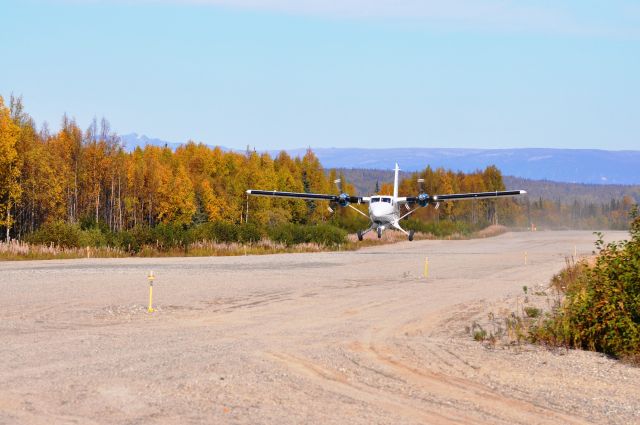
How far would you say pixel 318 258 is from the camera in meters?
51.2

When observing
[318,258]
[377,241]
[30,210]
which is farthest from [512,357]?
[377,241]

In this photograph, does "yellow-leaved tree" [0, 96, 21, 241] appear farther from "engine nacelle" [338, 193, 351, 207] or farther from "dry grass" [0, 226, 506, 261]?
"engine nacelle" [338, 193, 351, 207]

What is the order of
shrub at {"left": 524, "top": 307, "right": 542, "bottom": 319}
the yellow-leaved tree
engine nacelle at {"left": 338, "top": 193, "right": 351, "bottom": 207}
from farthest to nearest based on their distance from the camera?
engine nacelle at {"left": 338, "top": 193, "right": 351, "bottom": 207} → the yellow-leaved tree → shrub at {"left": 524, "top": 307, "right": 542, "bottom": 319}

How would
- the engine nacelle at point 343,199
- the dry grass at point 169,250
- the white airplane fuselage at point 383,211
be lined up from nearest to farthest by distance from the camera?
the dry grass at point 169,250 < the white airplane fuselage at point 383,211 < the engine nacelle at point 343,199

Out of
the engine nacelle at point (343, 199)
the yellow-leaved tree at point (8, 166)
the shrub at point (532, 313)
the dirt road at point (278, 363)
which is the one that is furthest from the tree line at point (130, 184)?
the shrub at point (532, 313)

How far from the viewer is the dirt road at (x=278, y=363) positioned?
10820mm

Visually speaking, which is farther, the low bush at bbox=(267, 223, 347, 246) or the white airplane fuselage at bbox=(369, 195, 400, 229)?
the low bush at bbox=(267, 223, 347, 246)

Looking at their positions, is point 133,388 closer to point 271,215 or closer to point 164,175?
point 164,175

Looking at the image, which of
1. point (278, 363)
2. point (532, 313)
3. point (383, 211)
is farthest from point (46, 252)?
point (278, 363)

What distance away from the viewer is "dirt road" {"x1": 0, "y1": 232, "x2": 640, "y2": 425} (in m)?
10.8

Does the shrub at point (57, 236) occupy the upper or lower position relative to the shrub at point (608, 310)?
upper

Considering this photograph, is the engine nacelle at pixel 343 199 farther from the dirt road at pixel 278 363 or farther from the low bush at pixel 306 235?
the dirt road at pixel 278 363

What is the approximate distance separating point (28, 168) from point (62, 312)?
3614 cm

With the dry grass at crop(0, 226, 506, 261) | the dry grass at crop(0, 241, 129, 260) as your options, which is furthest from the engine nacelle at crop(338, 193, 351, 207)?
the dry grass at crop(0, 241, 129, 260)
